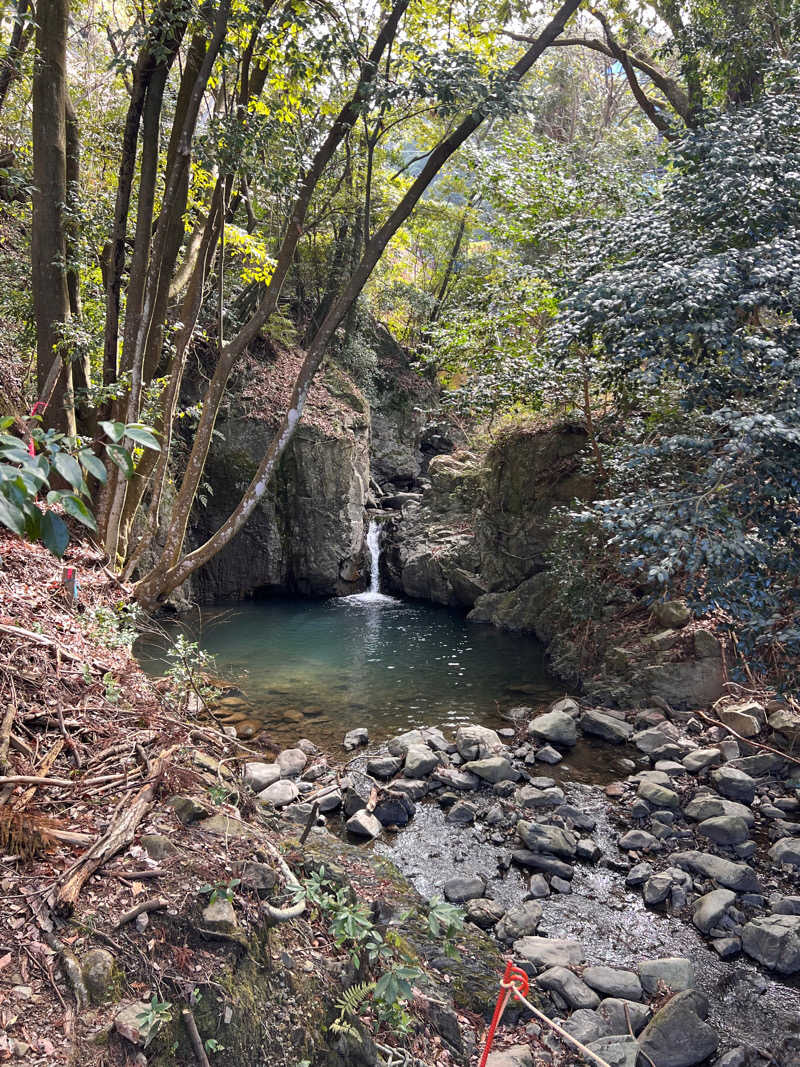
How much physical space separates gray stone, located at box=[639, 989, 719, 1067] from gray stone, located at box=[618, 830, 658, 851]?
1.74 meters

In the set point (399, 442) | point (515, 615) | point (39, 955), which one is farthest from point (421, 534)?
point (39, 955)

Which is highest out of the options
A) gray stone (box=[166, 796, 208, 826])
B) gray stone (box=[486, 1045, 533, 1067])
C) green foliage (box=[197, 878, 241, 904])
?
gray stone (box=[166, 796, 208, 826])

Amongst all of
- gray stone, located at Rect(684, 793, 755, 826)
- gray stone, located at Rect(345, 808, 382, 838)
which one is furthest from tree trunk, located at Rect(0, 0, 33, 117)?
gray stone, located at Rect(684, 793, 755, 826)

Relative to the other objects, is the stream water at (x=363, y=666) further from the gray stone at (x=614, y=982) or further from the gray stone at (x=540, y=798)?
the gray stone at (x=614, y=982)

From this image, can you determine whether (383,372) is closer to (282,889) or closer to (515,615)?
(515,615)

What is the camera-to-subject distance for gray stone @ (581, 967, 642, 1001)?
358 centimetres

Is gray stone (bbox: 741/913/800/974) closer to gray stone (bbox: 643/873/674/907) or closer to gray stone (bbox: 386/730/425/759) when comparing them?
gray stone (bbox: 643/873/674/907)

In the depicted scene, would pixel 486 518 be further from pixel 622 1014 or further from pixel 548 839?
pixel 622 1014

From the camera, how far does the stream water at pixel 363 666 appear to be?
768cm

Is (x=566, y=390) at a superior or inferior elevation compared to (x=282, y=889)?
superior

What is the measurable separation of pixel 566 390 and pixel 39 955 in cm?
997

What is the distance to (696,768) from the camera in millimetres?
6273

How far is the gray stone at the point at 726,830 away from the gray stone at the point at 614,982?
1833 mm

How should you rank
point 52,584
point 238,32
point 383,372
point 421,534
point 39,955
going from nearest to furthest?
1. point 39,955
2. point 52,584
3. point 238,32
4. point 421,534
5. point 383,372
